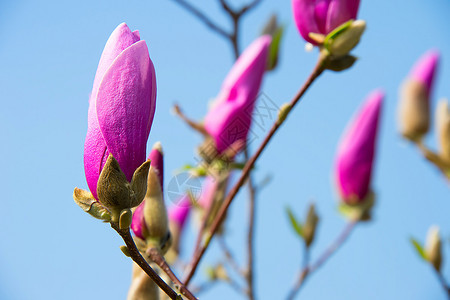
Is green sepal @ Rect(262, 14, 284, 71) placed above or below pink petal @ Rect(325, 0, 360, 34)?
above

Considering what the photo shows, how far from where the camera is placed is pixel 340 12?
579 mm

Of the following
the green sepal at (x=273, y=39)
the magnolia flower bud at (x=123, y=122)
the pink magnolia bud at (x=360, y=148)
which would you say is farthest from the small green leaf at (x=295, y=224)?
the magnolia flower bud at (x=123, y=122)

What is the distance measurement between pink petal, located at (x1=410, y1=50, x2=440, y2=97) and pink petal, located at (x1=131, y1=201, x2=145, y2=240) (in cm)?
83

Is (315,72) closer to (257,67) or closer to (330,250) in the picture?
(257,67)

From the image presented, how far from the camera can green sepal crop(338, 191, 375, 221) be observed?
1.10 meters

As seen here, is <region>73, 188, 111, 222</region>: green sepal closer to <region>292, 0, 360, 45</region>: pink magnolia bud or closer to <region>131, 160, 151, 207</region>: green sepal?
<region>131, 160, 151, 207</region>: green sepal

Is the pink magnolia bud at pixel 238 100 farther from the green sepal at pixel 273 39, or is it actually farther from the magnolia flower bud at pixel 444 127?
the magnolia flower bud at pixel 444 127

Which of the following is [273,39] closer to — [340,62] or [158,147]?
[340,62]

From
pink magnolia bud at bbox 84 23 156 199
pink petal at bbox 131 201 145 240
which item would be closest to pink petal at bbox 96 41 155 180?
pink magnolia bud at bbox 84 23 156 199

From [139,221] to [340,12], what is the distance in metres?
0.35

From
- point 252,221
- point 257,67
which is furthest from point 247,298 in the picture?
point 257,67

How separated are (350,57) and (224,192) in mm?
435

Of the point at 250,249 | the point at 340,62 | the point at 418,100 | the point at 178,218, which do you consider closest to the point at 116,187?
the point at 340,62

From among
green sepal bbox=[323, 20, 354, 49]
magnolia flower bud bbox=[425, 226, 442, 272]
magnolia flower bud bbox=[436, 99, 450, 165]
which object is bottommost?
magnolia flower bud bbox=[425, 226, 442, 272]
